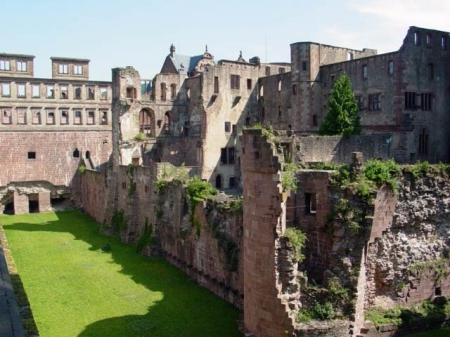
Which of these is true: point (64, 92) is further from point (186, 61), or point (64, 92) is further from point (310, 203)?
point (310, 203)

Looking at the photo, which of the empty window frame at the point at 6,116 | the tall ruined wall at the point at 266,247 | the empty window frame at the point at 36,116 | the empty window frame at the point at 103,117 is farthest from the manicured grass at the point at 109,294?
the empty window frame at the point at 103,117

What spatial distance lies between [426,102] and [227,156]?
52.2ft

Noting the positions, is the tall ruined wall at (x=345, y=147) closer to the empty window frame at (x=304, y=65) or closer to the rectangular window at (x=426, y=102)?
the rectangular window at (x=426, y=102)

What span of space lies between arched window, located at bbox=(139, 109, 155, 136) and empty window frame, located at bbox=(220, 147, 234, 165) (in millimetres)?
6191

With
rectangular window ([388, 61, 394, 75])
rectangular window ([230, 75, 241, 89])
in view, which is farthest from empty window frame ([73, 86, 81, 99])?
rectangular window ([388, 61, 394, 75])

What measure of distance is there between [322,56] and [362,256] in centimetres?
2603

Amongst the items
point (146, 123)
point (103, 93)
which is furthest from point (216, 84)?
point (103, 93)

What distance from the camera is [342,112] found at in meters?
35.1

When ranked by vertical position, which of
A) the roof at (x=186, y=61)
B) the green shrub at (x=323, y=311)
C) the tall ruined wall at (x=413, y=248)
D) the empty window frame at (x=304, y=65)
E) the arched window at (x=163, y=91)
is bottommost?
the green shrub at (x=323, y=311)

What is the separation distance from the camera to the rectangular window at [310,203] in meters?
18.1

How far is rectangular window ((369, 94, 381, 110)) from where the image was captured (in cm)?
3566

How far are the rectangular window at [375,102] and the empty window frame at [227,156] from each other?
41.4 ft

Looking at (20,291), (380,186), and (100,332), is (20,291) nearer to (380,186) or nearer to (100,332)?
(100,332)

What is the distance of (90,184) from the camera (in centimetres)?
4284
